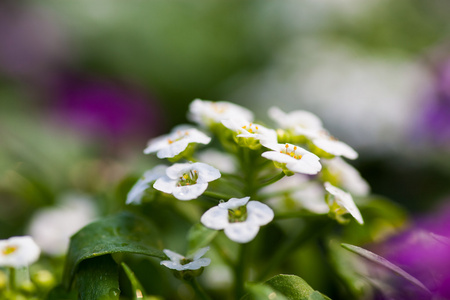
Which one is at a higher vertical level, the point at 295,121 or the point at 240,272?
the point at 295,121

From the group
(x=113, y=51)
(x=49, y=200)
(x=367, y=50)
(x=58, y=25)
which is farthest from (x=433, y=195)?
(x=58, y=25)

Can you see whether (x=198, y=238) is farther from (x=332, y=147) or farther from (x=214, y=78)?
(x=214, y=78)

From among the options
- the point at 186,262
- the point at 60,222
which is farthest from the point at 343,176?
the point at 60,222

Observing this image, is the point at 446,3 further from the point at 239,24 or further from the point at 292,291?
the point at 292,291

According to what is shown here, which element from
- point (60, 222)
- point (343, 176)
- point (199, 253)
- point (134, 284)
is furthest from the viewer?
point (60, 222)

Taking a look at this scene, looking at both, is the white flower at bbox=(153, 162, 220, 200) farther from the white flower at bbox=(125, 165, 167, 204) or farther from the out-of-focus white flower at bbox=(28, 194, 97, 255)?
the out-of-focus white flower at bbox=(28, 194, 97, 255)

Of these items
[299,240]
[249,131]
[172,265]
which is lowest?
[299,240]

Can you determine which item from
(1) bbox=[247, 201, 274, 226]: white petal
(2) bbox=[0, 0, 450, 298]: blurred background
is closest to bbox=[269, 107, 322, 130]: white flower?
(1) bbox=[247, 201, 274, 226]: white petal
